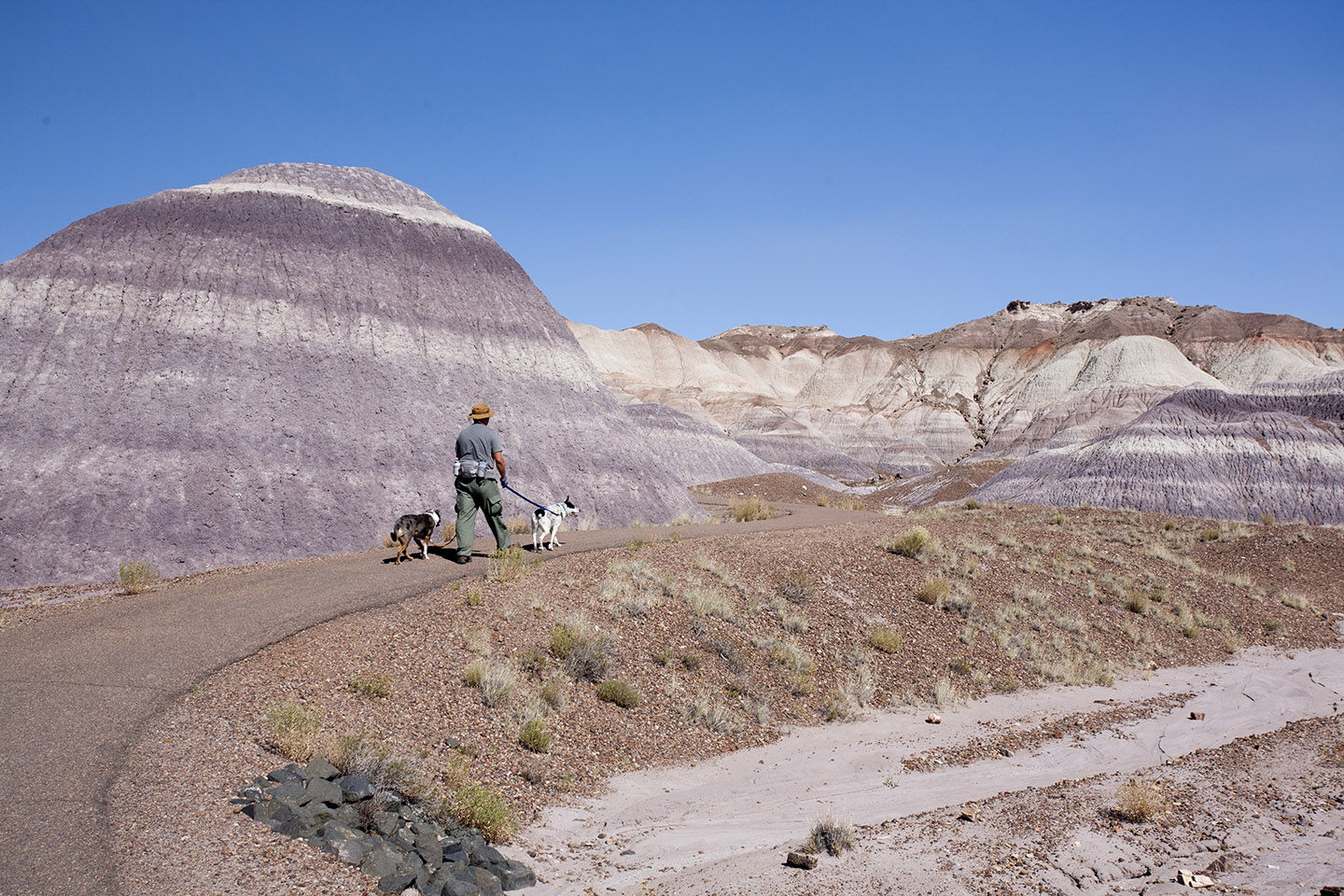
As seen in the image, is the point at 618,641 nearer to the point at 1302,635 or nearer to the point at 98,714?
the point at 98,714

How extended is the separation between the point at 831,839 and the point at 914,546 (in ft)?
34.7

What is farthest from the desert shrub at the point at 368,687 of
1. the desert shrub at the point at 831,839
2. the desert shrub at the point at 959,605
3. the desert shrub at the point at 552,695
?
the desert shrub at the point at 959,605

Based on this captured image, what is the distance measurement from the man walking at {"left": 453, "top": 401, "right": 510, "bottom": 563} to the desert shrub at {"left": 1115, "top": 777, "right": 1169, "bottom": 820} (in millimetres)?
8347

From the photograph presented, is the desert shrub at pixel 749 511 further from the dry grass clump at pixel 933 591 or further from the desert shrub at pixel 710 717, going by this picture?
the desert shrub at pixel 710 717

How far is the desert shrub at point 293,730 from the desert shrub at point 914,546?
12.7m

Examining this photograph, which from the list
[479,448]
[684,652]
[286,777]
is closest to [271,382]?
[479,448]

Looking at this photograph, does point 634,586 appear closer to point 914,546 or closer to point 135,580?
point 135,580

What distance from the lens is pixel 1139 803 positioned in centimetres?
803

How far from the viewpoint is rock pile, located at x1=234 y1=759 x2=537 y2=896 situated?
5301mm

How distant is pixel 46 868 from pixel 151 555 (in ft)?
48.9

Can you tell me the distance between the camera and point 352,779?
6062 millimetres

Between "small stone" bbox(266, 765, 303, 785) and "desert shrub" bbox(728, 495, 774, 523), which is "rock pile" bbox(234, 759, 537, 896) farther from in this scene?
"desert shrub" bbox(728, 495, 774, 523)

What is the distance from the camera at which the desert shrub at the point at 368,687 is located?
8086mm

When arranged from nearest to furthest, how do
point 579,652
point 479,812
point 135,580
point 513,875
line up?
1. point 513,875
2. point 479,812
3. point 579,652
4. point 135,580
